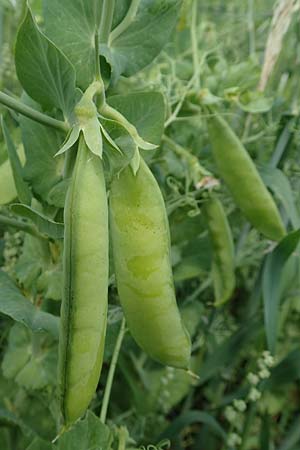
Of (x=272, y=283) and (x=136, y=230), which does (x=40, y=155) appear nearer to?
(x=136, y=230)

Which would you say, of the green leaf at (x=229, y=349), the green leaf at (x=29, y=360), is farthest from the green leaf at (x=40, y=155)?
the green leaf at (x=229, y=349)

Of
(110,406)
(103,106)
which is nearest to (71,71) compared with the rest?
(103,106)

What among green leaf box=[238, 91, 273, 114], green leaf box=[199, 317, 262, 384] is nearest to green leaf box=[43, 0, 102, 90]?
green leaf box=[238, 91, 273, 114]

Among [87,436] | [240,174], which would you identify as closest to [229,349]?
[240,174]

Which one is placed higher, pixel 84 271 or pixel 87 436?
pixel 84 271

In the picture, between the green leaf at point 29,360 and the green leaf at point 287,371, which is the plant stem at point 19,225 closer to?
the green leaf at point 29,360
